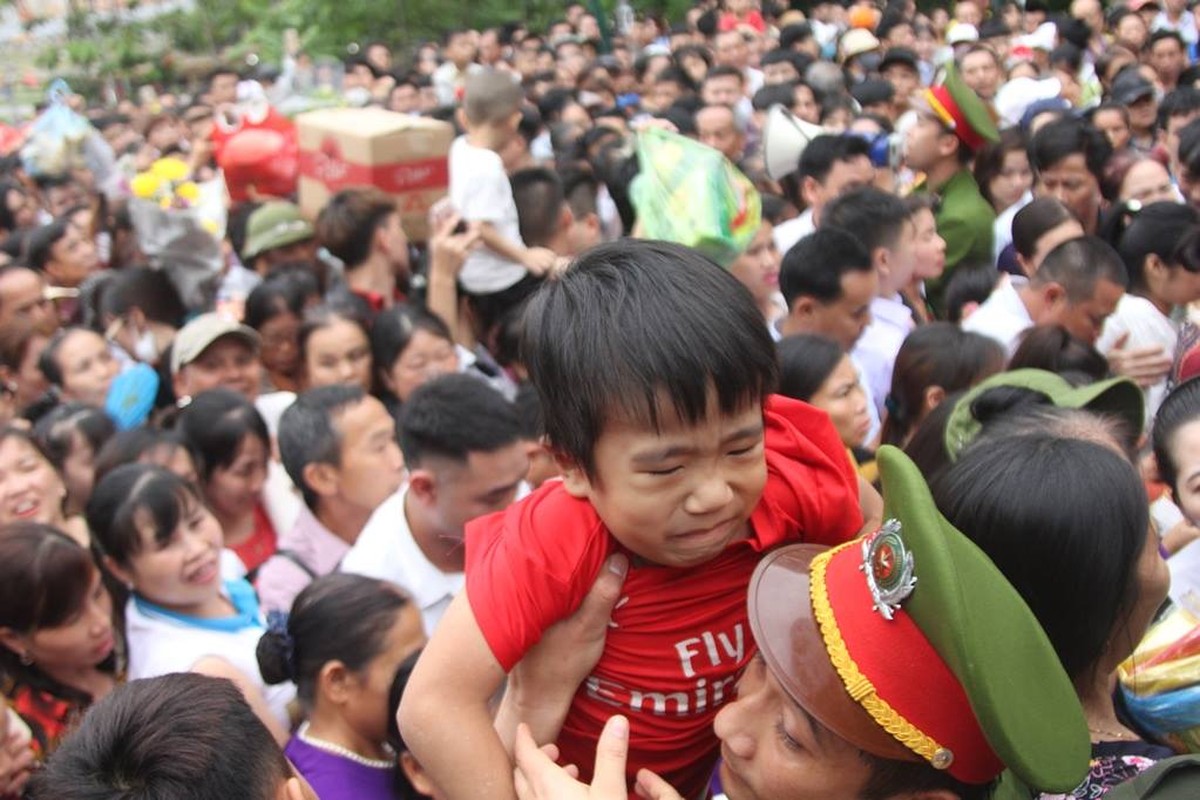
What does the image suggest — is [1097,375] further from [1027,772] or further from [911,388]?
[1027,772]

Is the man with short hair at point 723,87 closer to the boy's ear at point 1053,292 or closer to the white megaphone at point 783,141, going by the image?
the white megaphone at point 783,141

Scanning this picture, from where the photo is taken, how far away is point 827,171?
5.94m

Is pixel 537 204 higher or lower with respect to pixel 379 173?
higher

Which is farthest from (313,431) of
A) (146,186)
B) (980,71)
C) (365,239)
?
(980,71)

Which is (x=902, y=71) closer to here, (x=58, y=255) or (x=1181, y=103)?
(x=1181, y=103)

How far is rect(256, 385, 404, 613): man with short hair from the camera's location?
11.7 feet

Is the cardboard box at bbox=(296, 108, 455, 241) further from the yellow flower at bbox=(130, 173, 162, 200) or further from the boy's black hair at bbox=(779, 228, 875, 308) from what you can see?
the boy's black hair at bbox=(779, 228, 875, 308)

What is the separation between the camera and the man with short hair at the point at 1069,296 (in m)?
4.15

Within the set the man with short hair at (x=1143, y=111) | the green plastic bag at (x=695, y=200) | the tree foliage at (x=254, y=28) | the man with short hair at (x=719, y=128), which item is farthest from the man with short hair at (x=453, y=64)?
the green plastic bag at (x=695, y=200)

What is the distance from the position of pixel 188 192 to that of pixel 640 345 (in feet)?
25.5

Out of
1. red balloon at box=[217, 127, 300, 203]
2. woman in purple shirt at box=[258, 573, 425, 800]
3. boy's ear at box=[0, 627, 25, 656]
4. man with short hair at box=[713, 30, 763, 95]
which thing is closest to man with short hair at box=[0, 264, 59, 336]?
red balloon at box=[217, 127, 300, 203]

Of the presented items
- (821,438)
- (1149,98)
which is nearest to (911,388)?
(821,438)

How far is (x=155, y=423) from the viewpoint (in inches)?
187

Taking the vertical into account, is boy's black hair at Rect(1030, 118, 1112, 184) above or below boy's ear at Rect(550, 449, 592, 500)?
below
